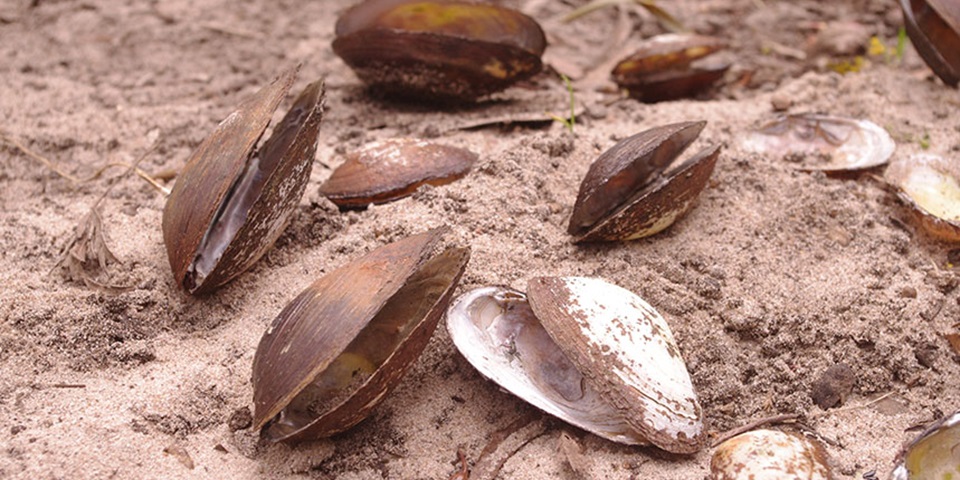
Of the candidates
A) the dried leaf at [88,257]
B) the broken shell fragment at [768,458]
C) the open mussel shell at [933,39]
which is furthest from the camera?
the open mussel shell at [933,39]

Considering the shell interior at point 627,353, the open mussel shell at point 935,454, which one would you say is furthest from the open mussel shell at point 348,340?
the open mussel shell at point 935,454

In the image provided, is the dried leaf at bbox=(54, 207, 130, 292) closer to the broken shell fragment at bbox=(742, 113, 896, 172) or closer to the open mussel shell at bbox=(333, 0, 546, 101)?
the open mussel shell at bbox=(333, 0, 546, 101)

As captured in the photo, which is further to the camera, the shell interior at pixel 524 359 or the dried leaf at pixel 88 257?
the dried leaf at pixel 88 257

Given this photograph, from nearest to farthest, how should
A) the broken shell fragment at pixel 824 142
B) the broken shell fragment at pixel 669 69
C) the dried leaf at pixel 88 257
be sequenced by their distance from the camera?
the dried leaf at pixel 88 257
the broken shell fragment at pixel 824 142
the broken shell fragment at pixel 669 69

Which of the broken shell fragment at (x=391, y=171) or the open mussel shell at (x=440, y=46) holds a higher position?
the open mussel shell at (x=440, y=46)

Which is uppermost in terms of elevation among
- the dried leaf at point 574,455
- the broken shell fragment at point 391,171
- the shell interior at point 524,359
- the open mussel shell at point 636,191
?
the open mussel shell at point 636,191

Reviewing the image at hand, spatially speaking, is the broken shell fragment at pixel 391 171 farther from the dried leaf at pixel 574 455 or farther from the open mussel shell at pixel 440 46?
the dried leaf at pixel 574 455
